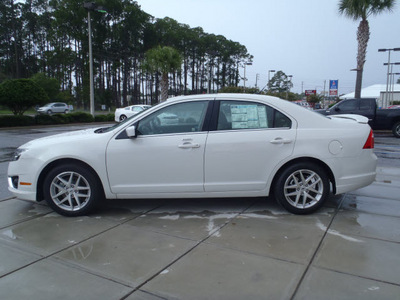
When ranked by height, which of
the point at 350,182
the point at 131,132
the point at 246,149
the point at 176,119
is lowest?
the point at 350,182

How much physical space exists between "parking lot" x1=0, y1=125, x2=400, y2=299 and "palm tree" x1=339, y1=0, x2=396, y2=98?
1907cm

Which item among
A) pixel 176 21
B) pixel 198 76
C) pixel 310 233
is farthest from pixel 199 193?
pixel 198 76

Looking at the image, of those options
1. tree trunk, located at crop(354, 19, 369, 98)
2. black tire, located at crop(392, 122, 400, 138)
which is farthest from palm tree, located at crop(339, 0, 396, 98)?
black tire, located at crop(392, 122, 400, 138)

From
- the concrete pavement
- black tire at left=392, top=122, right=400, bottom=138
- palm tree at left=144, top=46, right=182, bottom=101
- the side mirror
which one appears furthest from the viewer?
palm tree at left=144, top=46, right=182, bottom=101

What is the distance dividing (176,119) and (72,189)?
1641 mm

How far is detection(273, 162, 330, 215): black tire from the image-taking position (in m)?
4.21

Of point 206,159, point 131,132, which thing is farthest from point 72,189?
point 206,159

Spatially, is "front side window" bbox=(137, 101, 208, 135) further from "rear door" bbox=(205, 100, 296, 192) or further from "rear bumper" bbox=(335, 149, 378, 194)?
"rear bumper" bbox=(335, 149, 378, 194)

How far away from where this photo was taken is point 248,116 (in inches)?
170

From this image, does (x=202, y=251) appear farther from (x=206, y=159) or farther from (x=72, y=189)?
(x=72, y=189)

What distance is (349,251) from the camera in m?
3.30

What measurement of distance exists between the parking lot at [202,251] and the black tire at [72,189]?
15 cm

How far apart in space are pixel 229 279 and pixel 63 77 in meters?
73.0

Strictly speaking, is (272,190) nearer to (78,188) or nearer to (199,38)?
(78,188)
